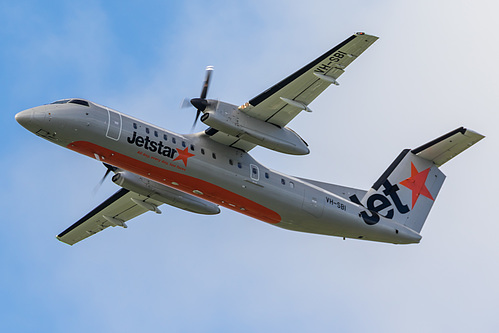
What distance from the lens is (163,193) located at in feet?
73.0

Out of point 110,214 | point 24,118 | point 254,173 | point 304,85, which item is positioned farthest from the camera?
point 110,214

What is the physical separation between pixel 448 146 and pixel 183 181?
856 centimetres

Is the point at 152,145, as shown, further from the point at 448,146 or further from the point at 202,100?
the point at 448,146

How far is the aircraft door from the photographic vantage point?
19000 millimetres

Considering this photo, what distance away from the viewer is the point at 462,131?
21.6 m

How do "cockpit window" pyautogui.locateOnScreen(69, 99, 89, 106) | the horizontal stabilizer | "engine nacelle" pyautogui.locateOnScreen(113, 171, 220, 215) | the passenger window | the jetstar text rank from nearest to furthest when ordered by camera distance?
"cockpit window" pyautogui.locateOnScreen(69, 99, 89, 106) < the jetstar text < the passenger window < the horizontal stabilizer < "engine nacelle" pyautogui.locateOnScreen(113, 171, 220, 215)

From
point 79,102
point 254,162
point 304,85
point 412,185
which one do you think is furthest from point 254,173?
point 412,185

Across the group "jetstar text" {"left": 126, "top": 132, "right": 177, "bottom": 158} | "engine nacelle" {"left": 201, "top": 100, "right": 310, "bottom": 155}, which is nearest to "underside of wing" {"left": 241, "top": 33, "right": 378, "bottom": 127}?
"engine nacelle" {"left": 201, "top": 100, "right": 310, "bottom": 155}

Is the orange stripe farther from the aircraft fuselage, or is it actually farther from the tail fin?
the tail fin

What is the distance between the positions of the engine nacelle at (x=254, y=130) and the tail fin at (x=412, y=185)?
361 cm

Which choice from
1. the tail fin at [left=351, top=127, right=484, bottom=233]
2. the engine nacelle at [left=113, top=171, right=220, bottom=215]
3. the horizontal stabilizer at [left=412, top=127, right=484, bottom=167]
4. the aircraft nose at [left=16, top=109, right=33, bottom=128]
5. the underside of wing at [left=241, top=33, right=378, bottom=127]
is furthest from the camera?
the tail fin at [left=351, top=127, right=484, bottom=233]

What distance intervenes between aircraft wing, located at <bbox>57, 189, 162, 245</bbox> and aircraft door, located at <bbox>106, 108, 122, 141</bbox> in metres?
4.55

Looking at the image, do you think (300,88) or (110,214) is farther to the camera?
(110,214)

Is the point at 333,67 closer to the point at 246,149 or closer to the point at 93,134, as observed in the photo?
the point at 246,149
